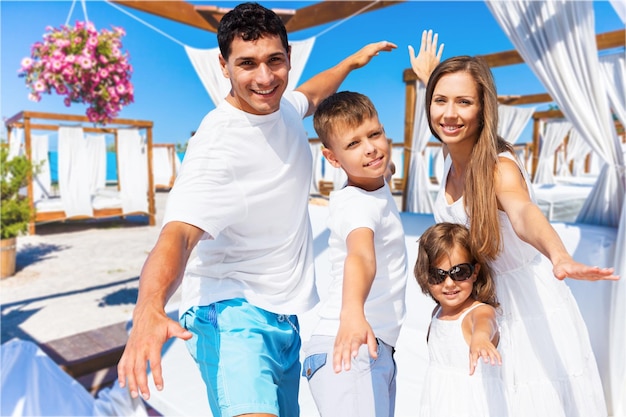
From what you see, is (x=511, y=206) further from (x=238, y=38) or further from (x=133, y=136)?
(x=133, y=136)

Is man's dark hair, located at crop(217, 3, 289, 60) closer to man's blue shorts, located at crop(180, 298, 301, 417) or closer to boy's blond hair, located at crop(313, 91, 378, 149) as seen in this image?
boy's blond hair, located at crop(313, 91, 378, 149)

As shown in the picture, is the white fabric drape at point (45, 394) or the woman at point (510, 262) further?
the white fabric drape at point (45, 394)

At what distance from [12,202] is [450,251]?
8.24 m

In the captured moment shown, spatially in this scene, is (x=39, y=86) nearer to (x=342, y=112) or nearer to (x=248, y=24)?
(x=248, y=24)

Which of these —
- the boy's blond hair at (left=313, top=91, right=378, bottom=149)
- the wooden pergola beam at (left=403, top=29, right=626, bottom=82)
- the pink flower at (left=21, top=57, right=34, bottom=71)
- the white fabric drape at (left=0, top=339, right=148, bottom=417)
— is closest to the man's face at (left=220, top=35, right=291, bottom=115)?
the boy's blond hair at (left=313, top=91, right=378, bottom=149)

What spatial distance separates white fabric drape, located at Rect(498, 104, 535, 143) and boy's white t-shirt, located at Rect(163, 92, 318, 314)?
36.5 ft

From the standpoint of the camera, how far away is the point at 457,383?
167cm

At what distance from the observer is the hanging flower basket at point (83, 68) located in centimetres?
381

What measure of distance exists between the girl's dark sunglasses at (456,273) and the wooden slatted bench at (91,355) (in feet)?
10.4

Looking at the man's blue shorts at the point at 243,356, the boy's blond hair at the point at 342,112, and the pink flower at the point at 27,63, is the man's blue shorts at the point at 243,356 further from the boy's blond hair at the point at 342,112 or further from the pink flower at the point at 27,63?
the pink flower at the point at 27,63

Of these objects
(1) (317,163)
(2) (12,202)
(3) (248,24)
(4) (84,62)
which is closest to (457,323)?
(3) (248,24)

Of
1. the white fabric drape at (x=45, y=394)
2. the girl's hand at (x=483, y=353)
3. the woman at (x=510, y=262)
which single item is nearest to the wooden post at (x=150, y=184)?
the white fabric drape at (x=45, y=394)

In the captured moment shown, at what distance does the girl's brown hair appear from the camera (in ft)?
5.54

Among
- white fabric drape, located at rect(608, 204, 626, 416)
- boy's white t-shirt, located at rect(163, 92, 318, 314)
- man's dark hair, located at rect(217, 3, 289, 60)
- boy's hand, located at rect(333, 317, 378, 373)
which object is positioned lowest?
white fabric drape, located at rect(608, 204, 626, 416)
